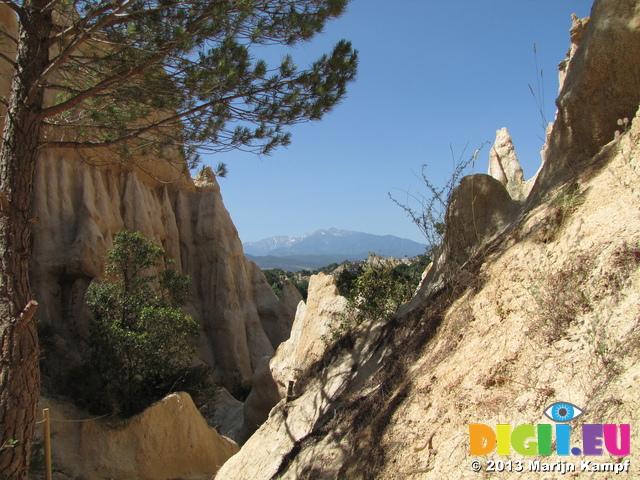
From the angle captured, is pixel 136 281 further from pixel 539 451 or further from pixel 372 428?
pixel 539 451

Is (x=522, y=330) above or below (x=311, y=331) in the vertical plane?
above

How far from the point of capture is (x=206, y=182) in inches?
967

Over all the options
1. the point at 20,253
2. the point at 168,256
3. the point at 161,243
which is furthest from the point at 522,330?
the point at 168,256

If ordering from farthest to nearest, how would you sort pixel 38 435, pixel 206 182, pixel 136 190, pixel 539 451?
pixel 206 182 < pixel 136 190 < pixel 38 435 < pixel 539 451

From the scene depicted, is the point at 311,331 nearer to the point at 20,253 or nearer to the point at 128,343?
the point at 128,343

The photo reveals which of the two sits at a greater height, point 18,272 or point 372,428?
point 18,272

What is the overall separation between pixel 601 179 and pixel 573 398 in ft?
8.77

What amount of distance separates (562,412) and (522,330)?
1068 millimetres

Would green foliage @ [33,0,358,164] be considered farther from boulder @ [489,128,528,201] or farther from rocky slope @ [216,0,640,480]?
boulder @ [489,128,528,201]

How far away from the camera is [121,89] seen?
7.51 meters

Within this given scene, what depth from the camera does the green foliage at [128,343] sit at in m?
11.4

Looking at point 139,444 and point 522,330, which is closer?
point 522,330

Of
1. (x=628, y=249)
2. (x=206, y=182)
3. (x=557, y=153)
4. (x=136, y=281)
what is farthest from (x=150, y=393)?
(x=206, y=182)

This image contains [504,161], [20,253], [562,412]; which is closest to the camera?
[562,412]
